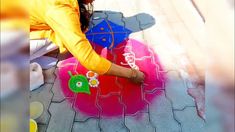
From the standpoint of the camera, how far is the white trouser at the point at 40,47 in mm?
2135

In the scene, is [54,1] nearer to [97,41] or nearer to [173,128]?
[97,41]

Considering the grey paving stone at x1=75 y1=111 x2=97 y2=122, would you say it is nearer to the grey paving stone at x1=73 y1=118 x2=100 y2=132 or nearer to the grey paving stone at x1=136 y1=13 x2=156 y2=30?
the grey paving stone at x1=73 y1=118 x2=100 y2=132

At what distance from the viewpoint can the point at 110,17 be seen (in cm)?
282

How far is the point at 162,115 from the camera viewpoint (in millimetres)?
1913

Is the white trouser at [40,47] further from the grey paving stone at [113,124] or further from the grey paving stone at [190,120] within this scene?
the grey paving stone at [190,120]

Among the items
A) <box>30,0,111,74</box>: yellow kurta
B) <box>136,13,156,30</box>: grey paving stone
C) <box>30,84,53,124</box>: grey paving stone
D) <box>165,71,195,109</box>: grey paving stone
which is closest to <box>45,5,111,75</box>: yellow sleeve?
<box>30,0,111,74</box>: yellow kurta

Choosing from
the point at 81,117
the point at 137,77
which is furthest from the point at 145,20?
the point at 81,117

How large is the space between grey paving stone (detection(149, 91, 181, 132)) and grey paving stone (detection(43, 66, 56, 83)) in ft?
2.29

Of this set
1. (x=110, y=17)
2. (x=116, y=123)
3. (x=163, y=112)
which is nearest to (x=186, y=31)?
(x=110, y=17)

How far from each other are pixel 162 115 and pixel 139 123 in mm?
160

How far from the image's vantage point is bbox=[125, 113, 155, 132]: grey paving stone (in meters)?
1.81

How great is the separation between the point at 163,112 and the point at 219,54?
1434mm

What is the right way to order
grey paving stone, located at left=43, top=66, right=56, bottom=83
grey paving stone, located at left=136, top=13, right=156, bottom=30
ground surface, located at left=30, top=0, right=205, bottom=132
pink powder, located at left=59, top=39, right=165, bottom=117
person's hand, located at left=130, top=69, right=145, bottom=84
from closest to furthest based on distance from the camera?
ground surface, located at left=30, top=0, right=205, bottom=132, pink powder, located at left=59, top=39, right=165, bottom=117, person's hand, located at left=130, top=69, right=145, bottom=84, grey paving stone, located at left=43, top=66, right=56, bottom=83, grey paving stone, located at left=136, top=13, right=156, bottom=30

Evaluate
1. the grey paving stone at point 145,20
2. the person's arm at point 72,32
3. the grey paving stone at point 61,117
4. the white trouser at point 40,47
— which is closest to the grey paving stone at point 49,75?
the white trouser at point 40,47
